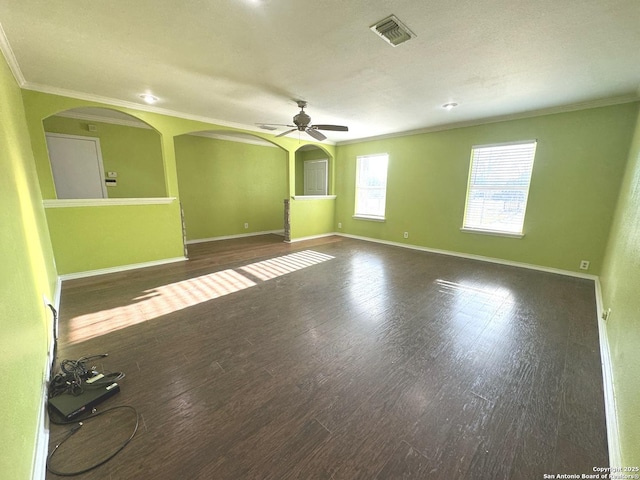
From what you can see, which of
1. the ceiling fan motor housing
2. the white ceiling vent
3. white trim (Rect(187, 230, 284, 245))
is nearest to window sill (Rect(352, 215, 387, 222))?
white trim (Rect(187, 230, 284, 245))

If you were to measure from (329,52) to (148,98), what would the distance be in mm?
2858

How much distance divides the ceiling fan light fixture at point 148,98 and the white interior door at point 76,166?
1.82m

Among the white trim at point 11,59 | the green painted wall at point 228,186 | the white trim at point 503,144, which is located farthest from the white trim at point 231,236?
the white trim at point 503,144

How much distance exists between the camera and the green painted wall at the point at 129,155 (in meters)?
4.58

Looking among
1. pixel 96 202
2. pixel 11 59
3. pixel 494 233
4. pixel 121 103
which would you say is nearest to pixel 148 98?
pixel 121 103

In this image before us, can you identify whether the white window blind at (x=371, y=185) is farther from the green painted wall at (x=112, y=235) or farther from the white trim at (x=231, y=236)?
the green painted wall at (x=112, y=235)

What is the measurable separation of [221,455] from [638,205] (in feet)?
11.4

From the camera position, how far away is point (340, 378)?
185cm

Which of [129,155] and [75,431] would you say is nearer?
[75,431]

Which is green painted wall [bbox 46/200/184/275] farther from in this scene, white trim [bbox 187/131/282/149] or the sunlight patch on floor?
white trim [bbox 187/131/282/149]

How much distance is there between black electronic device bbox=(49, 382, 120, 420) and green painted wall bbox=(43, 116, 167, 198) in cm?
445

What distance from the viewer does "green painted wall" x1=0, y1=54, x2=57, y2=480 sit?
98 cm

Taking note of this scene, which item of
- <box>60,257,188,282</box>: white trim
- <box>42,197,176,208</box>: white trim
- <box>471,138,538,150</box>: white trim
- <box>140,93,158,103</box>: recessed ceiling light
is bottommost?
<box>60,257,188,282</box>: white trim

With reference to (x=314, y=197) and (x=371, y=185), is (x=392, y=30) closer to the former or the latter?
(x=371, y=185)
